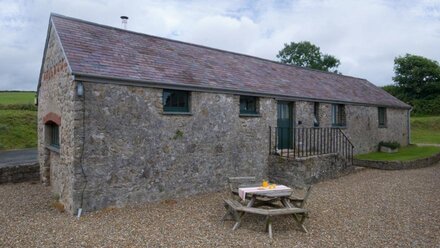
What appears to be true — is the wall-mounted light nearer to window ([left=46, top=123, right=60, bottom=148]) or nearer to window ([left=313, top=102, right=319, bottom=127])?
window ([left=46, top=123, right=60, bottom=148])

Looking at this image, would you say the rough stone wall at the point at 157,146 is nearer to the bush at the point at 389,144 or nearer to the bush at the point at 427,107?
the bush at the point at 389,144

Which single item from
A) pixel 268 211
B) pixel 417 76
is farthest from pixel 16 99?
pixel 417 76

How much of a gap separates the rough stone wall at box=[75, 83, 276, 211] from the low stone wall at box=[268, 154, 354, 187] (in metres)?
0.65

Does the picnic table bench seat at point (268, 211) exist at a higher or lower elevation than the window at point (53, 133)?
lower

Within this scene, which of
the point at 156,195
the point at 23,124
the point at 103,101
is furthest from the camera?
the point at 23,124

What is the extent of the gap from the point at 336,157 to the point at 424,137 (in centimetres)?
2024

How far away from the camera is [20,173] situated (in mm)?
11469

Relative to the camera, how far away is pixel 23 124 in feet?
70.7

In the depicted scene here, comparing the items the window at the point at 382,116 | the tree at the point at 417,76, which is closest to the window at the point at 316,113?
the window at the point at 382,116

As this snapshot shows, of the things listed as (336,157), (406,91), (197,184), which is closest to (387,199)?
(336,157)

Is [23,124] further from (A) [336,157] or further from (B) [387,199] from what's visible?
(B) [387,199]

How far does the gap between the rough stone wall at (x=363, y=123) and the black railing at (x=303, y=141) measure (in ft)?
1.29

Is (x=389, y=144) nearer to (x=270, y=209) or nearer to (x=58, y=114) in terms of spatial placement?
(x=270, y=209)

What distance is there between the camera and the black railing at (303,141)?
37.7ft
